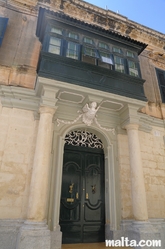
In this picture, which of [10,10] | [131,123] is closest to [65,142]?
[131,123]

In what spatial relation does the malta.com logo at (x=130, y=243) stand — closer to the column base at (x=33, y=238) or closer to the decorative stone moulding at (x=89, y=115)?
the column base at (x=33, y=238)

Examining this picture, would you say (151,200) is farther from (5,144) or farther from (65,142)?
(5,144)

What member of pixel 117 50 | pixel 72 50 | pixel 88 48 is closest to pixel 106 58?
pixel 88 48

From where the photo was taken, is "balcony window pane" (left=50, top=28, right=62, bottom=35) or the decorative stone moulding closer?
the decorative stone moulding

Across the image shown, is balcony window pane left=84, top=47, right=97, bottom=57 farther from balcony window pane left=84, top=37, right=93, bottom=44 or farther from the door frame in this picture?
the door frame

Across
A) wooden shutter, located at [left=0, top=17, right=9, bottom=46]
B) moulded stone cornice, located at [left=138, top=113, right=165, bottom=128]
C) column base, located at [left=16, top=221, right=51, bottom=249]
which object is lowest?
column base, located at [left=16, top=221, right=51, bottom=249]

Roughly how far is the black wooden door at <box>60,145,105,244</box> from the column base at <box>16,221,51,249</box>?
1.36 m

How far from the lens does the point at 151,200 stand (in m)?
5.86

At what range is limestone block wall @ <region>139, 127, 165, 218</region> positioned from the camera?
19.2 ft

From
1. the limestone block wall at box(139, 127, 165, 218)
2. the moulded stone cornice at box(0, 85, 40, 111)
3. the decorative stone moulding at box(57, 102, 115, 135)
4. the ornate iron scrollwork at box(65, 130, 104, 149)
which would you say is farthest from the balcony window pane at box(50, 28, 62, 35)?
the limestone block wall at box(139, 127, 165, 218)

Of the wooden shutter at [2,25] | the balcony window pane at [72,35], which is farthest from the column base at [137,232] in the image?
the wooden shutter at [2,25]

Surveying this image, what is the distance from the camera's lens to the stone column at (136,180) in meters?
4.93

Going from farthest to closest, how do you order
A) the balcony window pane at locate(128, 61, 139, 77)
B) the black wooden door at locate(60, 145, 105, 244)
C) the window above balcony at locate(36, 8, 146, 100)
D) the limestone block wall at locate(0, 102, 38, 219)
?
the balcony window pane at locate(128, 61, 139, 77), the window above balcony at locate(36, 8, 146, 100), the black wooden door at locate(60, 145, 105, 244), the limestone block wall at locate(0, 102, 38, 219)

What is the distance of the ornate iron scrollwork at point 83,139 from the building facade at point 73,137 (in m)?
0.03
